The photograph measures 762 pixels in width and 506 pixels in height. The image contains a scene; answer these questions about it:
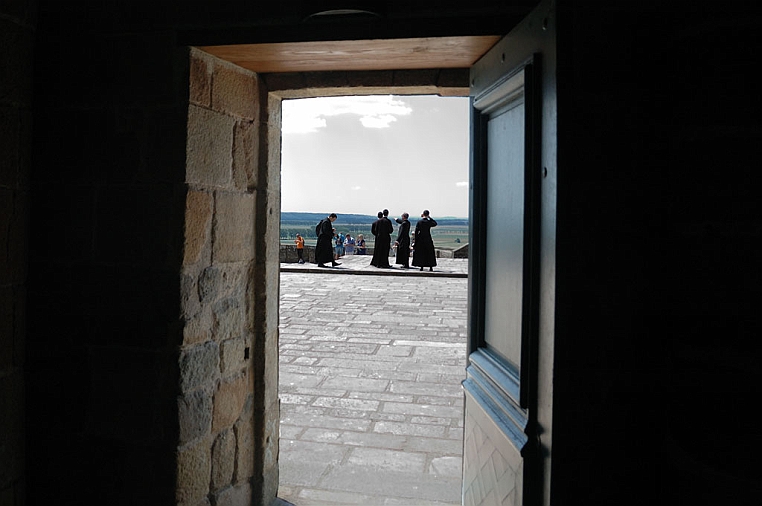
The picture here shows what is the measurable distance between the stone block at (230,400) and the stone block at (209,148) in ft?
2.60

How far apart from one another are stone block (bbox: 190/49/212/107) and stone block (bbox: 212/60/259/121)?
33mm

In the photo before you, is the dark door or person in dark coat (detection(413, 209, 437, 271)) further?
person in dark coat (detection(413, 209, 437, 271))

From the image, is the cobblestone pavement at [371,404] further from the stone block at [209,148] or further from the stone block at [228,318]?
the stone block at [209,148]

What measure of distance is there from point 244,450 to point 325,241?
11.5 metres

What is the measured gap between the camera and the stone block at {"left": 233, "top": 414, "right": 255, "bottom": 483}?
242 centimetres

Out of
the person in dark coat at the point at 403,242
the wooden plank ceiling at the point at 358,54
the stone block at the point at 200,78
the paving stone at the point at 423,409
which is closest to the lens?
the wooden plank ceiling at the point at 358,54

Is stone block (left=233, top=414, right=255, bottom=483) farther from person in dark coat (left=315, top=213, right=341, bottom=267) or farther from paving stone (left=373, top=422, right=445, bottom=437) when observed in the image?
person in dark coat (left=315, top=213, right=341, bottom=267)

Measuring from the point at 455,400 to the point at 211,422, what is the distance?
2.46 meters

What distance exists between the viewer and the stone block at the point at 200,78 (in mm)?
2031

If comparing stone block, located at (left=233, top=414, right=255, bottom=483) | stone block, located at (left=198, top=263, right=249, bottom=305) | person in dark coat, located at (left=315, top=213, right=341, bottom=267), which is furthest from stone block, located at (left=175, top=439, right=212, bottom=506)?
person in dark coat, located at (left=315, top=213, right=341, bottom=267)

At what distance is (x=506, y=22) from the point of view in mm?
1779

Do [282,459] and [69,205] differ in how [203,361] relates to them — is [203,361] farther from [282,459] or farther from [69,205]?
[282,459]

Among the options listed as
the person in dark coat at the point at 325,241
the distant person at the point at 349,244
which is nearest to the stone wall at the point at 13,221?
the person in dark coat at the point at 325,241

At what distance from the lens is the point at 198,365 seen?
7.05ft
